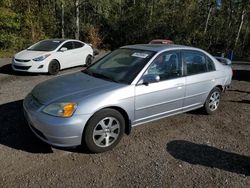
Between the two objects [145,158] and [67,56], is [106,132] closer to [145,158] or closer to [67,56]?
[145,158]

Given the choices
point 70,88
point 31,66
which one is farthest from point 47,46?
point 70,88

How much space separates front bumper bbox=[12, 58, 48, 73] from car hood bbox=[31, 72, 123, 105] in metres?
4.79

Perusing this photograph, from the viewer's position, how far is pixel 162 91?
4426mm

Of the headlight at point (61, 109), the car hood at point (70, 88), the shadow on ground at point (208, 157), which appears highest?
the car hood at point (70, 88)

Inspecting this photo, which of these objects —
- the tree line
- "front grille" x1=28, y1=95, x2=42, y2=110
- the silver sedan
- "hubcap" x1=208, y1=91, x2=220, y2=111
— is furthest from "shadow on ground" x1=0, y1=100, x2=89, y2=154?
the tree line

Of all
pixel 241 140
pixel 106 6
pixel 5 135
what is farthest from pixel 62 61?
pixel 106 6

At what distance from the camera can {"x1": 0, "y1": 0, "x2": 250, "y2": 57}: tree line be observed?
22203mm

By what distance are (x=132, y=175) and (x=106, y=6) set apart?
18.2 metres

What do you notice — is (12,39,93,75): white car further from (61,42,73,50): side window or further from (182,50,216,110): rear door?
(182,50,216,110): rear door

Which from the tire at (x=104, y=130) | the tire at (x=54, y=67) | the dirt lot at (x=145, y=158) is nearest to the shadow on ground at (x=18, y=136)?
the dirt lot at (x=145, y=158)

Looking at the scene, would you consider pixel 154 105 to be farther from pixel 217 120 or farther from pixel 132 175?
pixel 217 120

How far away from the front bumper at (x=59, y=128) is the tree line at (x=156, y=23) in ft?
57.6

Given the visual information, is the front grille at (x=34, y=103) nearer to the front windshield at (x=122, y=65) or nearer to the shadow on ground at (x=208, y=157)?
the front windshield at (x=122, y=65)

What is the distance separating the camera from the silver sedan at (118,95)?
3.57 metres
